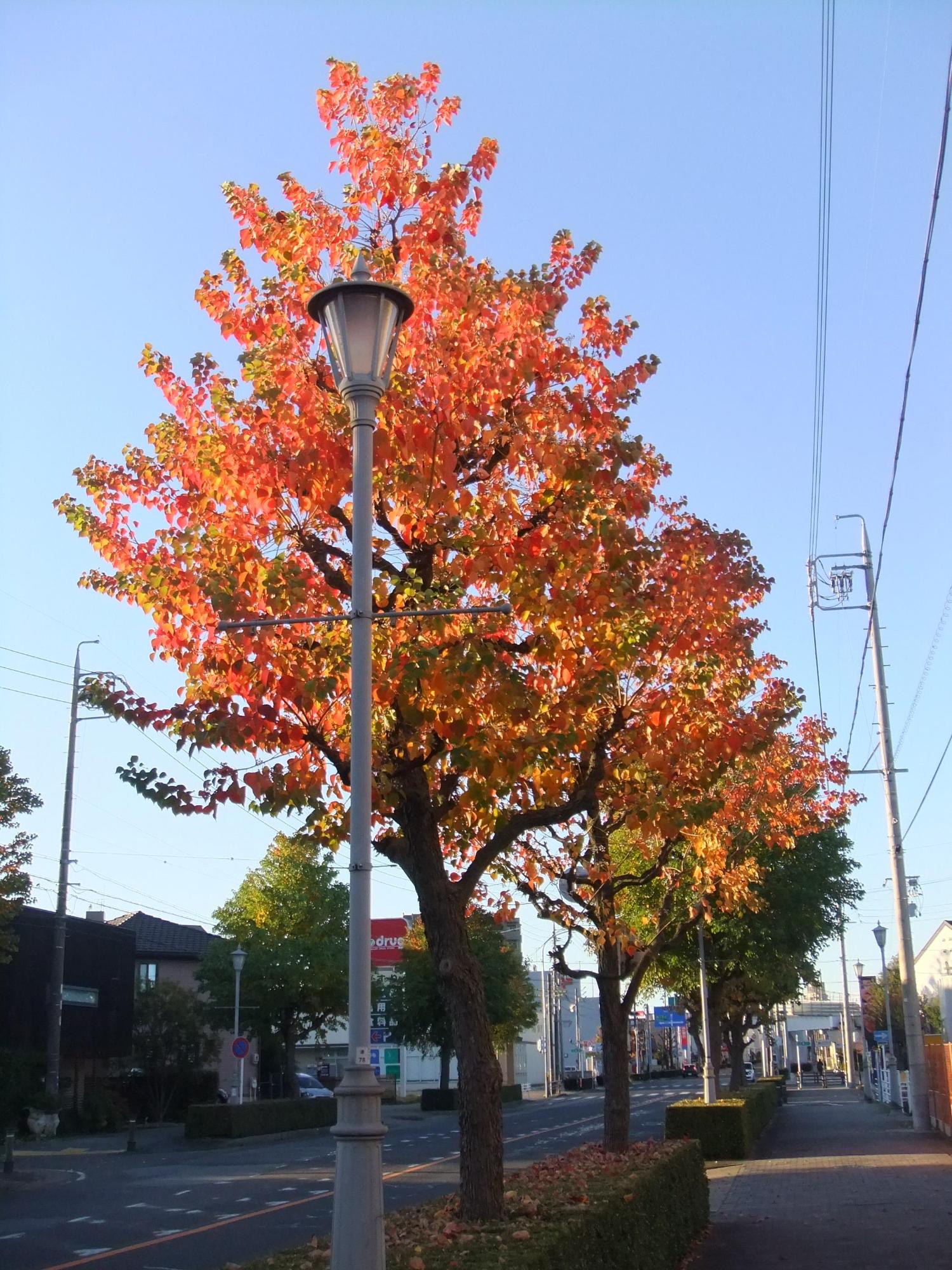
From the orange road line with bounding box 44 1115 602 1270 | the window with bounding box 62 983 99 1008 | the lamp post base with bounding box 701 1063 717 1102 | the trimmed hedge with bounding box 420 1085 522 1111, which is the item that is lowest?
the trimmed hedge with bounding box 420 1085 522 1111

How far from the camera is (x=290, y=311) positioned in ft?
32.3

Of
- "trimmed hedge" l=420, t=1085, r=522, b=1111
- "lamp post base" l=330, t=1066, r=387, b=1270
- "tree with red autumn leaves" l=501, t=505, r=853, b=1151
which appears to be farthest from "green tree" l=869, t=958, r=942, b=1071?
"lamp post base" l=330, t=1066, r=387, b=1270

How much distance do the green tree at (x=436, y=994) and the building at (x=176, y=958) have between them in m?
6.40

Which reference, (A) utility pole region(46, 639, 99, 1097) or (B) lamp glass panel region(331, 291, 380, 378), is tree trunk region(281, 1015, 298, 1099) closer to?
(A) utility pole region(46, 639, 99, 1097)

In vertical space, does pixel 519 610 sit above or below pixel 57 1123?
above

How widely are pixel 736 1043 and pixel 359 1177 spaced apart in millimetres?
44164

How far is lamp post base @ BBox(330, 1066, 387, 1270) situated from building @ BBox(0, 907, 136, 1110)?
112 ft

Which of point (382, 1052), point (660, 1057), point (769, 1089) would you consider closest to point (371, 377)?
point (769, 1089)

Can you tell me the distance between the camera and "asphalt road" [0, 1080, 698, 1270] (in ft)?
46.3

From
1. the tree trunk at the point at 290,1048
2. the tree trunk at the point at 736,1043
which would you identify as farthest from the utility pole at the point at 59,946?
the tree trunk at the point at 736,1043

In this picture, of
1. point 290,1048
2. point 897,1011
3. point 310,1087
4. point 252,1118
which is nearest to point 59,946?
point 252,1118

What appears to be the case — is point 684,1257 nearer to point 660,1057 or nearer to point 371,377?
point 371,377

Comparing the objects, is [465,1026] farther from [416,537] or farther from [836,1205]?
[836,1205]

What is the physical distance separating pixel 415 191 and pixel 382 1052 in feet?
243
